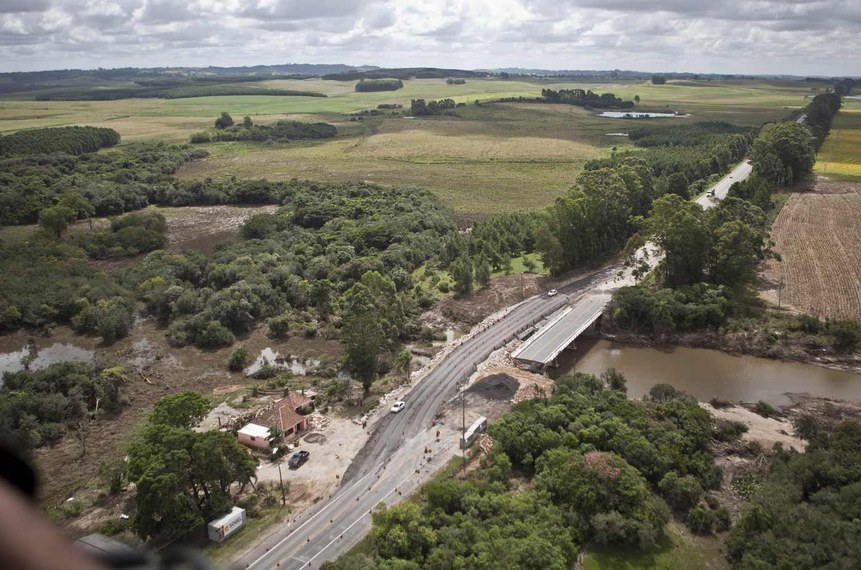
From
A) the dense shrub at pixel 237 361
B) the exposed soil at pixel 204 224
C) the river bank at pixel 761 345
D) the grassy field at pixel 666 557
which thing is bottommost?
the grassy field at pixel 666 557

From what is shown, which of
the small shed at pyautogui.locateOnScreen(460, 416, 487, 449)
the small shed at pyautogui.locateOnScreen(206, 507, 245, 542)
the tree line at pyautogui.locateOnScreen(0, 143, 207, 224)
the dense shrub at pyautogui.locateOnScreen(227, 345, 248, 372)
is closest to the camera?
the small shed at pyautogui.locateOnScreen(206, 507, 245, 542)

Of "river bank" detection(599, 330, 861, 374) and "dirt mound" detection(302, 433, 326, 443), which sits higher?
"river bank" detection(599, 330, 861, 374)

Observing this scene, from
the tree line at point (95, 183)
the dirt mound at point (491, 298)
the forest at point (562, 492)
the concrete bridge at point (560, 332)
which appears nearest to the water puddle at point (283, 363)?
the dirt mound at point (491, 298)

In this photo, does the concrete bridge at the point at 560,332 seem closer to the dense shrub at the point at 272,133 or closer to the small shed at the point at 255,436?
the small shed at the point at 255,436

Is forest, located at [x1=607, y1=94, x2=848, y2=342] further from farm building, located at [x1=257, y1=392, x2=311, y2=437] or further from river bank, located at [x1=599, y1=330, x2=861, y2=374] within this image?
farm building, located at [x1=257, y1=392, x2=311, y2=437]

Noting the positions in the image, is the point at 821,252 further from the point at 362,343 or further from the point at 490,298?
the point at 362,343

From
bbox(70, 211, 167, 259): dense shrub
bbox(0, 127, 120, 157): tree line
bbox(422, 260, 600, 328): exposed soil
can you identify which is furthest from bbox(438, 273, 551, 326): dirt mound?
bbox(0, 127, 120, 157): tree line
